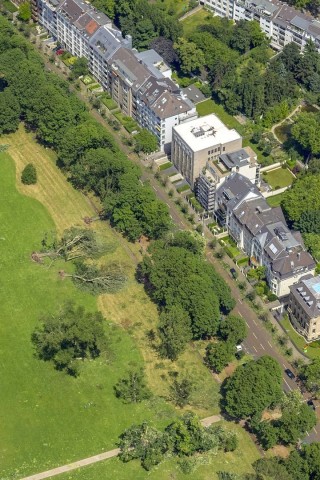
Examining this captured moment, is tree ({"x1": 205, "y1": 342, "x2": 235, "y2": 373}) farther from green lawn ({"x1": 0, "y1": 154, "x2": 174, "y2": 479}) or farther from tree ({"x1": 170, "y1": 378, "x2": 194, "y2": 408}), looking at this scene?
green lawn ({"x1": 0, "y1": 154, "x2": 174, "y2": 479})

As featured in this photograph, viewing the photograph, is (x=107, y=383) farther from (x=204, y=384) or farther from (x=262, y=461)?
(x=262, y=461)

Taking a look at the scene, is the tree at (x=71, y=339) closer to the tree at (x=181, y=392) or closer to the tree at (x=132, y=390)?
the tree at (x=132, y=390)

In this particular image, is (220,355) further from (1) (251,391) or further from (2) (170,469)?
(2) (170,469)

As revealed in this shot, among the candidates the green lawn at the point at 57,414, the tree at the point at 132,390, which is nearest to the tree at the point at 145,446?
the green lawn at the point at 57,414

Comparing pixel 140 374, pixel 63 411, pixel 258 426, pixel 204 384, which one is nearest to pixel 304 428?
pixel 258 426

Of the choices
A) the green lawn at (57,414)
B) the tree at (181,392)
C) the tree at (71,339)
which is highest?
the tree at (181,392)

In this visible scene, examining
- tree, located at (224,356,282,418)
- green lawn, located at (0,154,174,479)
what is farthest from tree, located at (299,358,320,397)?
green lawn, located at (0,154,174,479)
